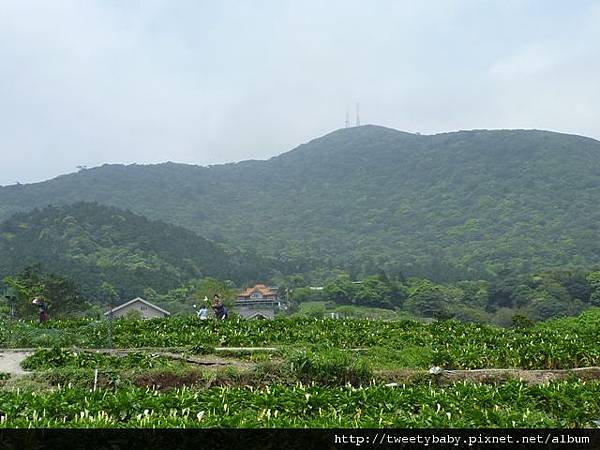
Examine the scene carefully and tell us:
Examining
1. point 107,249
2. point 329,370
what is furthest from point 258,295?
point 329,370

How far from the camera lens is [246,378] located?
1128cm

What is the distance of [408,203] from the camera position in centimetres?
15362

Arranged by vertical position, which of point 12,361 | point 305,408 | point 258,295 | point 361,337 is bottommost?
point 258,295

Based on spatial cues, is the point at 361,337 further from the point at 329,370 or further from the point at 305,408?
the point at 305,408

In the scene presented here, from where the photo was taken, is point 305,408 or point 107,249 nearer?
point 305,408

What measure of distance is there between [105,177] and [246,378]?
179772 mm

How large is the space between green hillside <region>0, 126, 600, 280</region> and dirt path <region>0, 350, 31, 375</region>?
8600 cm

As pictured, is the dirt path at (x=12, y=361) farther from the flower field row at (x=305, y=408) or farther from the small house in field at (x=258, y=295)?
the small house in field at (x=258, y=295)

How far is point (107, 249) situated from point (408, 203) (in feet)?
258

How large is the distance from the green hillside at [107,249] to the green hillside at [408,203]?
23.5 meters

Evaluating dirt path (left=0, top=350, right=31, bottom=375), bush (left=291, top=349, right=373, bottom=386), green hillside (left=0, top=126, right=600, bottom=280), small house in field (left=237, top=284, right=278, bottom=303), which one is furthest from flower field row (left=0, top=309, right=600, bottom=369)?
green hillside (left=0, top=126, right=600, bottom=280)

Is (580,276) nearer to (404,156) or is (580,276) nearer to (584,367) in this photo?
(584,367)

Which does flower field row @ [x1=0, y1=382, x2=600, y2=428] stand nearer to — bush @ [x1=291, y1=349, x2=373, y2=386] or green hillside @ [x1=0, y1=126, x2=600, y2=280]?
bush @ [x1=291, y1=349, x2=373, y2=386]
